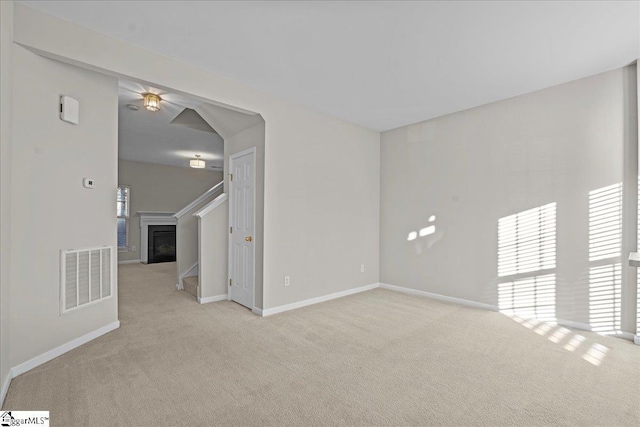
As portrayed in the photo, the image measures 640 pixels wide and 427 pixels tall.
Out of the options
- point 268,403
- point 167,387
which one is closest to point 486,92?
point 268,403

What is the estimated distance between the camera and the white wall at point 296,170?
234 centimetres

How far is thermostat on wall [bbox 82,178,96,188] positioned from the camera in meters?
2.68

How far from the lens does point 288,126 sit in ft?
12.3

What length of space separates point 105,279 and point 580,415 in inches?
151

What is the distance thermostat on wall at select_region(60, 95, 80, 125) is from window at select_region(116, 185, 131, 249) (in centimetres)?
587

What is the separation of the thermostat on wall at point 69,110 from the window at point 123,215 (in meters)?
5.87

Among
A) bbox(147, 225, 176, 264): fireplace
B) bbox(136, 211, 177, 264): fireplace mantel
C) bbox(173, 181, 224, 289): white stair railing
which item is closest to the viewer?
bbox(173, 181, 224, 289): white stair railing

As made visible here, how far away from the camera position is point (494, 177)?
375cm

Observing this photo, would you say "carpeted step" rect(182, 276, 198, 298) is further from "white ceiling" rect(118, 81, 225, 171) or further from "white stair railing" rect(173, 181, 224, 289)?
"white ceiling" rect(118, 81, 225, 171)

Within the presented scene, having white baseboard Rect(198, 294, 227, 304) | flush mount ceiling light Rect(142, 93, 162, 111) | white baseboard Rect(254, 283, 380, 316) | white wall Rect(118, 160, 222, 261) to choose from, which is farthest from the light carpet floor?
white wall Rect(118, 160, 222, 261)

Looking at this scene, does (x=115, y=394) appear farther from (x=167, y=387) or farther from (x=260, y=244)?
(x=260, y=244)

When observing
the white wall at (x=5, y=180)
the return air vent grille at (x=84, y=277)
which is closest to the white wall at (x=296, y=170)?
the white wall at (x=5, y=180)

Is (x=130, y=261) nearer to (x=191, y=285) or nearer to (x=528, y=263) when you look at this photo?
(x=191, y=285)

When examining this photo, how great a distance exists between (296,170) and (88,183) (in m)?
2.16
